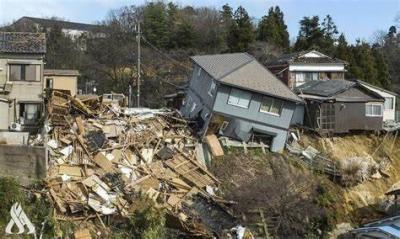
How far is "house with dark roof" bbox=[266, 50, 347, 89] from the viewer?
3997 centimetres

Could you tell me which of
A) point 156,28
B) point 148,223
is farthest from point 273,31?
point 148,223

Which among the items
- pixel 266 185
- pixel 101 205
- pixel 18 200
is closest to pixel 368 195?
pixel 266 185

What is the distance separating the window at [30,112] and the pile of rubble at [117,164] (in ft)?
7.45

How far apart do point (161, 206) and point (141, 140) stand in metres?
4.88

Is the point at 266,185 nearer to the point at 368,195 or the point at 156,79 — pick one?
the point at 368,195

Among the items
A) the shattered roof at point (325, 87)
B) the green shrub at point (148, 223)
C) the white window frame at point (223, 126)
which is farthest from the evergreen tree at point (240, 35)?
the green shrub at point (148, 223)

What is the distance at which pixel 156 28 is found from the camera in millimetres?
51656

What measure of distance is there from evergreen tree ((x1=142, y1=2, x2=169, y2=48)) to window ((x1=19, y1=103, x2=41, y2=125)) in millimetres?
22004

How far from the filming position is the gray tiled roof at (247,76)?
97.7 ft

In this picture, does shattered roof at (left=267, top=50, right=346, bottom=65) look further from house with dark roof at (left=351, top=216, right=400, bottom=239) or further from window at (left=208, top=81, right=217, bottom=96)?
house with dark roof at (left=351, top=216, right=400, bottom=239)

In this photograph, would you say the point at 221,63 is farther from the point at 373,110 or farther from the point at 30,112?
the point at 30,112

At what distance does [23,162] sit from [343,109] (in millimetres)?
18438

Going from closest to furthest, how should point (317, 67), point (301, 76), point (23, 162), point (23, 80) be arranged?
point (23, 162) < point (23, 80) < point (301, 76) < point (317, 67)

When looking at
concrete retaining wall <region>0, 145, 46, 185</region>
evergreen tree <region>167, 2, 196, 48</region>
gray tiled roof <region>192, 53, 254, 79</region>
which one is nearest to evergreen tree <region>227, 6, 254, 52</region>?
evergreen tree <region>167, 2, 196, 48</region>
